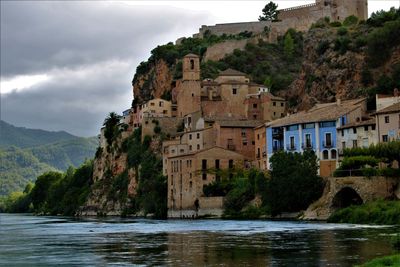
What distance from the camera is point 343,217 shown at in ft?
226

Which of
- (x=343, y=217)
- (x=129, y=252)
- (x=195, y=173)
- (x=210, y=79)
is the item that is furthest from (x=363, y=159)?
(x=210, y=79)

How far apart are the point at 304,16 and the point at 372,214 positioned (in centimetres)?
10017

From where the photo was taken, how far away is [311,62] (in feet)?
384

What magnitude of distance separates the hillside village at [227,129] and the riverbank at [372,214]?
551 inches

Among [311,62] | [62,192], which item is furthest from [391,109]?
[62,192]

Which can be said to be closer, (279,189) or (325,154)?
(279,189)

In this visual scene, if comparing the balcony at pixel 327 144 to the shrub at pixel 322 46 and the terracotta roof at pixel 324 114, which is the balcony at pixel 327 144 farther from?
the shrub at pixel 322 46

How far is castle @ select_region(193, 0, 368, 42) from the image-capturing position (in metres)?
156

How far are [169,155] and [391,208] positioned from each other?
4990cm

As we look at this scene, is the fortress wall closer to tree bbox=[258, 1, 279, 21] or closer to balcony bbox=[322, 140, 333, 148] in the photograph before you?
tree bbox=[258, 1, 279, 21]

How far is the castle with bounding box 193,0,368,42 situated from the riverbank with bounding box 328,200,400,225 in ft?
296

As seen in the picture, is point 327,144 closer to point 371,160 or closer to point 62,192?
point 371,160

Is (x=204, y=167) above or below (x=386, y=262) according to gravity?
above

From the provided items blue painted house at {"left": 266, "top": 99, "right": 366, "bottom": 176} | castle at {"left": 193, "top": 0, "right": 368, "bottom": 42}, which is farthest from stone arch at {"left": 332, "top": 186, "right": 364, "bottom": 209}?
castle at {"left": 193, "top": 0, "right": 368, "bottom": 42}
